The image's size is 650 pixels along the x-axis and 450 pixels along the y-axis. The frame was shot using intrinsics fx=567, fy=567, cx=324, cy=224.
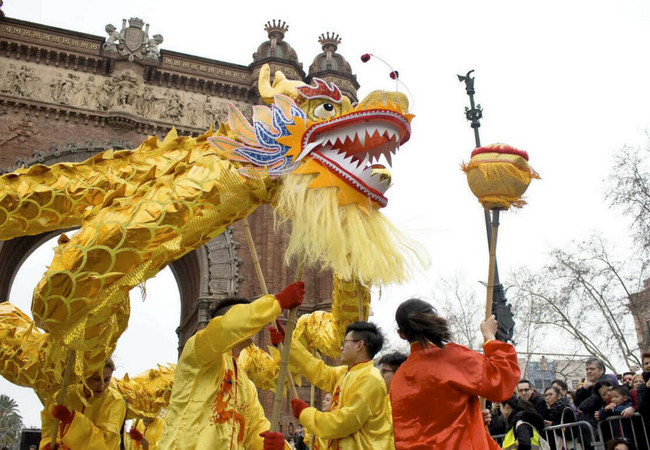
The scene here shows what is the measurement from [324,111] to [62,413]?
2901mm

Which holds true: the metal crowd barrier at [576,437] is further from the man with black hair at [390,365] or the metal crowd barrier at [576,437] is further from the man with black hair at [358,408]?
the man with black hair at [358,408]

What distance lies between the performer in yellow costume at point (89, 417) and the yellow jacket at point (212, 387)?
1.08m

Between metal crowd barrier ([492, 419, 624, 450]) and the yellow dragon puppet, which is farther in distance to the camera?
metal crowd barrier ([492, 419, 624, 450])

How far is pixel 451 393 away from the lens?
2.87 m

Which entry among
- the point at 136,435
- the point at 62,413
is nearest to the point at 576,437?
the point at 136,435

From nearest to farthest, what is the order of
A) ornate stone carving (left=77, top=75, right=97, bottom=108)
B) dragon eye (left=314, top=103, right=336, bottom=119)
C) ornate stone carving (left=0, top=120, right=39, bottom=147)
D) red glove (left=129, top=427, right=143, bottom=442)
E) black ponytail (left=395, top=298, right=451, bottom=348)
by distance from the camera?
black ponytail (left=395, top=298, right=451, bottom=348) < dragon eye (left=314, top=103, right=336, bottom=119) < red glove (left=129, top=427, right=143, bottom=442) < ornate stone carving (left=0, top=120, right=39, bottom=147) < ornate stone carving (left=77, top=75, right=97, bottom=108)

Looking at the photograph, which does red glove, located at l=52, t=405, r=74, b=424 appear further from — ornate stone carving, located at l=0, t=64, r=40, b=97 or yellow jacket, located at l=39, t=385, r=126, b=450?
ornate stone carving, located at l=0, t=64, r=40, b=97

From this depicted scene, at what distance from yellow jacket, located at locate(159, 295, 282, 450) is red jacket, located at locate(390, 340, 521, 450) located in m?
0.94

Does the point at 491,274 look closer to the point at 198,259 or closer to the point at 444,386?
the point at 444,386

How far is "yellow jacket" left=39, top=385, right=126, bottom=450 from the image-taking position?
13.9ft

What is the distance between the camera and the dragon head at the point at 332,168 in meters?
3.61

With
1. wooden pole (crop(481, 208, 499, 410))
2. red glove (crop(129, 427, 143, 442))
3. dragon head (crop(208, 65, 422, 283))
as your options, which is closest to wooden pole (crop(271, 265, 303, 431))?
dragon head (crop(208, 65, 422, 283))

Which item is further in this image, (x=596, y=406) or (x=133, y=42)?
(x=133, y=42)

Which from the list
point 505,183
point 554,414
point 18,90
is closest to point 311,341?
point 554,414
